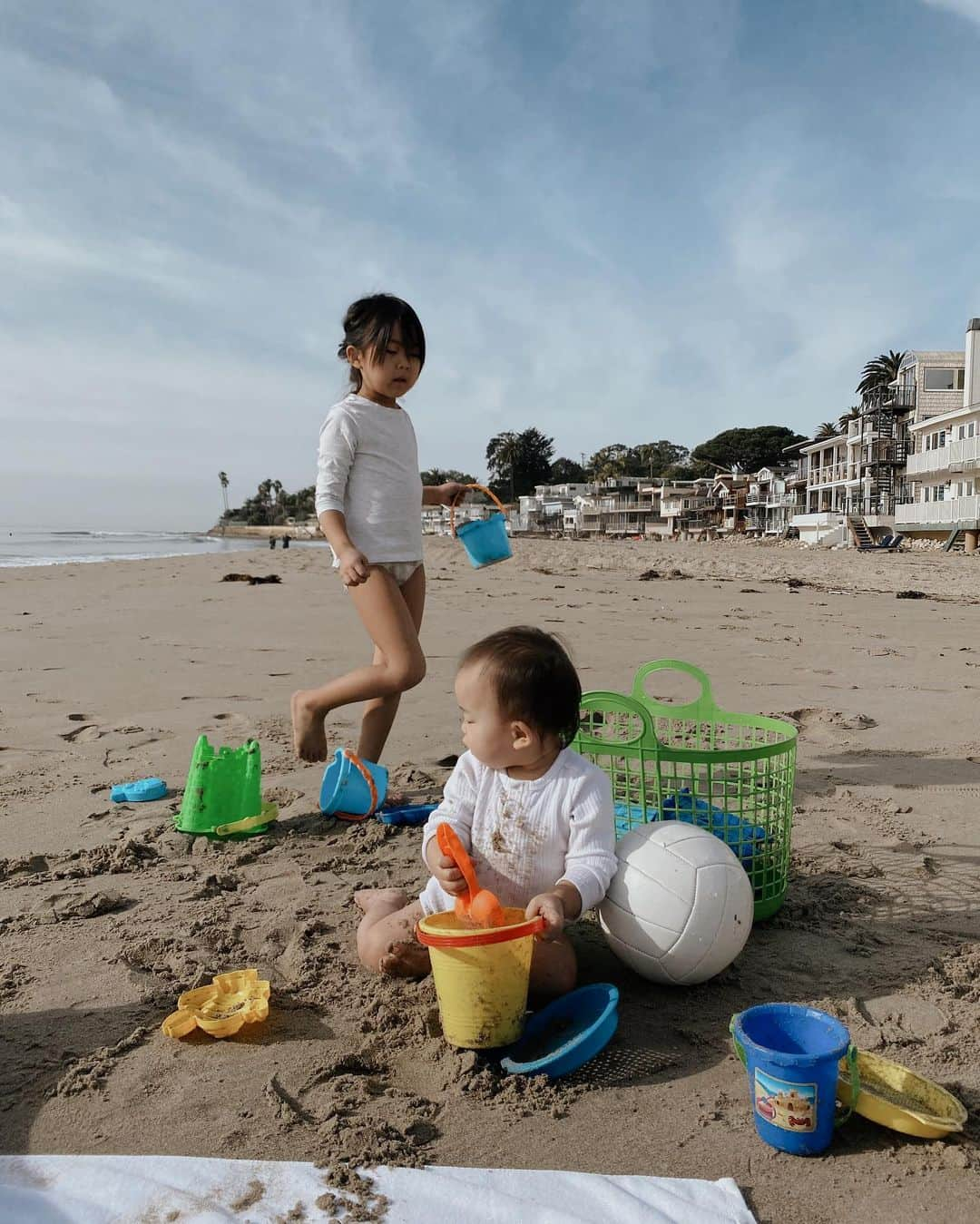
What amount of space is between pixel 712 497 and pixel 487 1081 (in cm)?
7856

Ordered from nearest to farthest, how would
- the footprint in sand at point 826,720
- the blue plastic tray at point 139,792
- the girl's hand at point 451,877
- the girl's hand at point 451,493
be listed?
the girl's hand at point 451,877, the blue plastic tray at point 139,792, the girl's hand at point 451,493, the footprint in sand at point 826,720

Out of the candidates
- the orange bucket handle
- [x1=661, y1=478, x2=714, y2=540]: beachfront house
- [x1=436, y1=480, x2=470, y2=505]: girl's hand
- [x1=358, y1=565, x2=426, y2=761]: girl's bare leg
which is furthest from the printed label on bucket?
[x1=661, y1=478, x2=714, y2=540]: beachfront house

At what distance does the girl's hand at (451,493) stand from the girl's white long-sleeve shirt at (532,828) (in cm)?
195

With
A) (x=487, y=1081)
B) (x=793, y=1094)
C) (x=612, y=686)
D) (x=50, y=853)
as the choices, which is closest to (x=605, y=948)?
(x=487, y=1081)

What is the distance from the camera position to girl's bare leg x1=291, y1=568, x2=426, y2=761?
138 inches

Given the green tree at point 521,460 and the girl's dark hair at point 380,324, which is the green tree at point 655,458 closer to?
the green tree at point 521,460

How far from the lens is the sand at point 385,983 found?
167cm

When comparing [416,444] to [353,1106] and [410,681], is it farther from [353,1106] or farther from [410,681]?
[353,1106]

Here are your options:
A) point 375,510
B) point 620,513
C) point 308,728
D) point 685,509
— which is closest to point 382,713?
point 308,728

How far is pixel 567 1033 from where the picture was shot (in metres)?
2.02

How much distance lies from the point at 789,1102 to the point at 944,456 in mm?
41193

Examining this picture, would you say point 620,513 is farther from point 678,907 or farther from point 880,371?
point 678,907

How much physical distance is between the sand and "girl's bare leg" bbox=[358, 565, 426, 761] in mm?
305

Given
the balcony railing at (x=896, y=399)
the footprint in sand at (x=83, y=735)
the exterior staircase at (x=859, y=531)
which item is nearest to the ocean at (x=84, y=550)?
the footprint in sand at (x=83, y=735)
